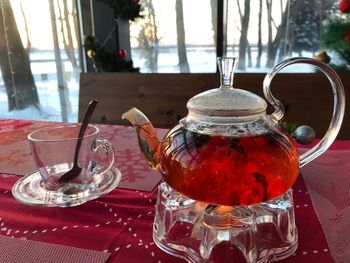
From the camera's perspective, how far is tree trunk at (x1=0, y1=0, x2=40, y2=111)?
1753 mm

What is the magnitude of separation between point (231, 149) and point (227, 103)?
0.19ft

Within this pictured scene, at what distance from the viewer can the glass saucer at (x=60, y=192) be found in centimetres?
48

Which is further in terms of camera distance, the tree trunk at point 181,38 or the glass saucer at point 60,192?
the tree trunk at point 181,38

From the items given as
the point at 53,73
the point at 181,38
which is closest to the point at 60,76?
the point at 53,73

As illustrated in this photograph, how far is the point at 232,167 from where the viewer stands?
1.16ft

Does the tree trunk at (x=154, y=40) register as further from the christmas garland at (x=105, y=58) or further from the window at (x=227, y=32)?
the christmas garland at (x=105, y=58)

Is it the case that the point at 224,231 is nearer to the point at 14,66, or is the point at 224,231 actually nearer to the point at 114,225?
the point at 114,225

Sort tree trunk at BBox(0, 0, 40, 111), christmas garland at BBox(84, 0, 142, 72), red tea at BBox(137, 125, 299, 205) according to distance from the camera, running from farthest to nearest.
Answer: tree trunk at BBox(0, 0, 40, 111) < christmas garland at BBox(84, 0, 142, 72) < red tea at BBox(137, 125, 299, 205)

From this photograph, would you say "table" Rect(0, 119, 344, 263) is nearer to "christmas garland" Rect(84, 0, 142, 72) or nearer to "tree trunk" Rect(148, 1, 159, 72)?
"christmas garland" Rect(84, 0, 142, 72)

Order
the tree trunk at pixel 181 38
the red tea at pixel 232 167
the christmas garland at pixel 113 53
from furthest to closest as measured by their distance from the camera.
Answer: the tree trunk at pixel 181 38 < the christmas garland at pixel 113 53 < the red tea at pixel 232 167

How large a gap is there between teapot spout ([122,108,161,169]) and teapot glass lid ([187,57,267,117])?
0.08 metres

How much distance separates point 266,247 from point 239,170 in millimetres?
95

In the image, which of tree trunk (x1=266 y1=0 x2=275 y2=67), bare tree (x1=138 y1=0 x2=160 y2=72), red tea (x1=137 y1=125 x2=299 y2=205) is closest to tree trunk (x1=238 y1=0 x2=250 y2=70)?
tree trunk (x1=266 y1=0 x2=275 y2=67)

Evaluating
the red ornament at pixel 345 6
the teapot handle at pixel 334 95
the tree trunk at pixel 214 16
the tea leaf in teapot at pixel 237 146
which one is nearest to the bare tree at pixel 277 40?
the tree trunk at pixel 214 16
